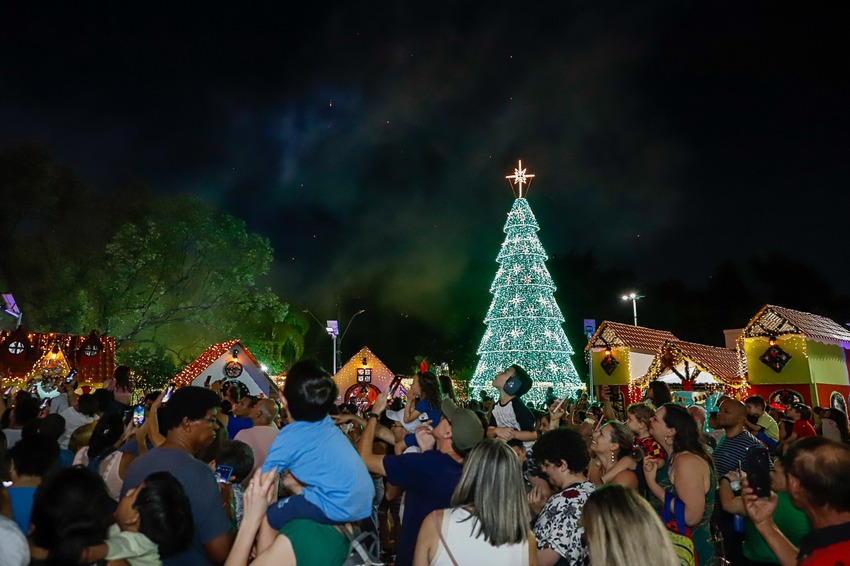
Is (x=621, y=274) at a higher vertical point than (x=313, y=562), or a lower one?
higher

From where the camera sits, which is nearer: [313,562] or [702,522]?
[313,562]

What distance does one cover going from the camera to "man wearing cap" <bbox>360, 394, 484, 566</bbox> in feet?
12.2

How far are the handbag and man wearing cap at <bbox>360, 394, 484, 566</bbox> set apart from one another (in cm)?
129

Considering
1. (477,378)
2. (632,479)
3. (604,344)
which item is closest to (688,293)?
(604,344)

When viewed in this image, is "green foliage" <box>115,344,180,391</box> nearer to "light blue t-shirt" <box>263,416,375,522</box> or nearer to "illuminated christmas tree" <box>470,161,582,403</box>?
"illuminated christmas tree" <box>470,161,582,403</box>

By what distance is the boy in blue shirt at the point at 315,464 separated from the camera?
287 centimetres

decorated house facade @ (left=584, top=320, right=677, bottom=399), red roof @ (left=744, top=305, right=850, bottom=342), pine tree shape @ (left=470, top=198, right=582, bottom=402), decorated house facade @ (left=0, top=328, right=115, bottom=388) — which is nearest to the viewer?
decorated house facade @ (left=0, top=328, right=115, bottom=388)

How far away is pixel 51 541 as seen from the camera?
2686 mm

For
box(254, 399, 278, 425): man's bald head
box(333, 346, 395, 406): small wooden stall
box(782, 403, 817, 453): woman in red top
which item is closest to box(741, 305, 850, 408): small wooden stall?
box(782, 403, 817, 453): woman in red top

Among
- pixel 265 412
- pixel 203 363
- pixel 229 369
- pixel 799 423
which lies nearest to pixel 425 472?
pixel 265 412

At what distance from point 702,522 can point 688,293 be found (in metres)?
59.1

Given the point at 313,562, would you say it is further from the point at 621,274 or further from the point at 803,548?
the point at 621,274

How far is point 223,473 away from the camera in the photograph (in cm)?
425

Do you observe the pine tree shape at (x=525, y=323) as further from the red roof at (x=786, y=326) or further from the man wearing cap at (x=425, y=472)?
the man wearing cap at (x=425, y=472)
